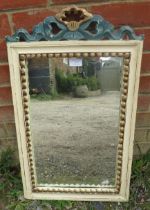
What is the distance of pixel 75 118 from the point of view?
121cm

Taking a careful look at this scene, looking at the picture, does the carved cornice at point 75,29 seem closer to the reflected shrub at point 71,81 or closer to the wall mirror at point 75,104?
the wall mirror at point 75,104

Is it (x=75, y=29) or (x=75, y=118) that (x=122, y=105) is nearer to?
(x=75, y=118)

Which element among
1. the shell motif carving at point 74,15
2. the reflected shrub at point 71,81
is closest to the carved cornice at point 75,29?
the shell motif carving at point 74,15

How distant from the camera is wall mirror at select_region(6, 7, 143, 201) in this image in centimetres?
105

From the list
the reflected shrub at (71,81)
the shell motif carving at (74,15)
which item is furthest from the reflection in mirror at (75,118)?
the shell motif carving at (74,15)

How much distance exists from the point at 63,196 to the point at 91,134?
30cm

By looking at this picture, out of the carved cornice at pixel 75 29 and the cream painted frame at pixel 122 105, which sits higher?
the carved cornice at pixel 75 29

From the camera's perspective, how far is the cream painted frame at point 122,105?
1058 millimetres

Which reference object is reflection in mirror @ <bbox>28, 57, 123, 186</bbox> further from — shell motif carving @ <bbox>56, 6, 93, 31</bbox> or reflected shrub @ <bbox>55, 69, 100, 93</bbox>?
shell motif carving @ <bbox>56, 6, 93, 31</bbox>

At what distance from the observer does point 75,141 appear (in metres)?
1.29

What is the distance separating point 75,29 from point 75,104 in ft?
0.87

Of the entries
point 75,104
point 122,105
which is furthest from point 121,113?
point 75,104

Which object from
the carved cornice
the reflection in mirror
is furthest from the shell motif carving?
the reflection in mirror

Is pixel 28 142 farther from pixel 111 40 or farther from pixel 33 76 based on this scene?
pixel 111 40
